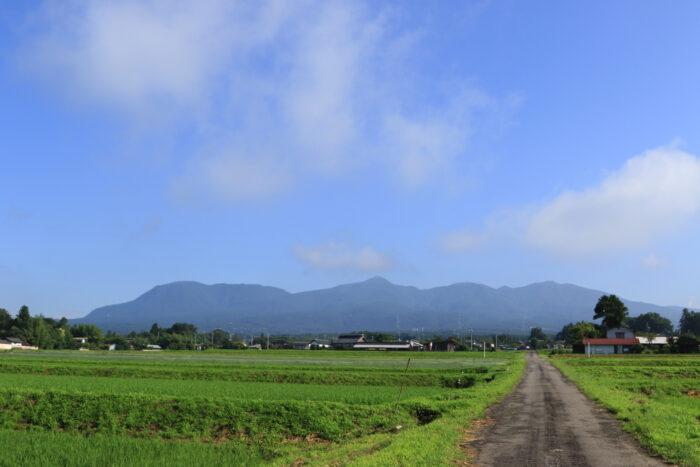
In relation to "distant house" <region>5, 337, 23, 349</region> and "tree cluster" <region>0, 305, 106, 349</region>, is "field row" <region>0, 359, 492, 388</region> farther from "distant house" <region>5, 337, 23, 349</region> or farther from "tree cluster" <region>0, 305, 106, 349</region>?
"tree cluster" <region>0, 305, 106, 349</region>

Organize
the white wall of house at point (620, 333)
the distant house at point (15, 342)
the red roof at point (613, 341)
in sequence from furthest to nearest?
the distant house at point (15, 342), the white wall of house at point (620, 333), the red roof at point (613, 341)

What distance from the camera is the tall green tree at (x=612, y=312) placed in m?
128

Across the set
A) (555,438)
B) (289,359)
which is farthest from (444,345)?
(555,438)

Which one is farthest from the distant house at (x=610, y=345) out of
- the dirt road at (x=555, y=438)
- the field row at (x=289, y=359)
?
the dirt road at (x=555, y=438)

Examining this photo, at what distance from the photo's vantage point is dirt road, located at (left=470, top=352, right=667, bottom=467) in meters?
12.8

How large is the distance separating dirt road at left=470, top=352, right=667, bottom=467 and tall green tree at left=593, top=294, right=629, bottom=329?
119m

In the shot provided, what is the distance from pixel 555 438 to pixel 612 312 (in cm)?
12926

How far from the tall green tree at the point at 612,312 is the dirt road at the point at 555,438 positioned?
11907 centimetres

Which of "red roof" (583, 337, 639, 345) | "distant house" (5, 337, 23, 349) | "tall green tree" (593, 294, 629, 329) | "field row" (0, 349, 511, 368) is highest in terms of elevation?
"tall green tree" (593, 294, 629, 329)

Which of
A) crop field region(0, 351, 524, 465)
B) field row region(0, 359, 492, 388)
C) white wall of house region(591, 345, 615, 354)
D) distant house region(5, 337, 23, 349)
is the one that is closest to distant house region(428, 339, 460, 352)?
white wall of house region(591, 345, 615, 354)

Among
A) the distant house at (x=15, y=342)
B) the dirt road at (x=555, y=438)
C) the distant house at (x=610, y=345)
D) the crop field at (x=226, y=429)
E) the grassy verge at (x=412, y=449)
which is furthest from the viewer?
the distant house at (x=15, y=342)

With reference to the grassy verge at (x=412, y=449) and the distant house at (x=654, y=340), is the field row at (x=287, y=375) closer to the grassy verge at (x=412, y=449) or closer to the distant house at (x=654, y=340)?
the grassy verge at (x=412, y=449)

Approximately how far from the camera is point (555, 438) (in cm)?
1533

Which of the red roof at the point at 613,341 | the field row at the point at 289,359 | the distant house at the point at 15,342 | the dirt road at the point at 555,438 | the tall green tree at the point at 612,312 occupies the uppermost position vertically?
the tall green tree at the point at 612,312
